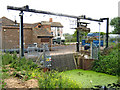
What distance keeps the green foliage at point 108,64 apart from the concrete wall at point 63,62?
1.95 metres

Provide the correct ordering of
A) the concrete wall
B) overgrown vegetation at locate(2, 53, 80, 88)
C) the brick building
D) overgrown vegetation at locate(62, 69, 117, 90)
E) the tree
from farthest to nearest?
the tree → the brick building → the concrete wall → overgrown vegetation at locate(62, 69, 117, 90) → overgrown vegetation at locate(2, 53, 80, 88)

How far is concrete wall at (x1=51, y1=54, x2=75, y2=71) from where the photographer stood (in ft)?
36.6

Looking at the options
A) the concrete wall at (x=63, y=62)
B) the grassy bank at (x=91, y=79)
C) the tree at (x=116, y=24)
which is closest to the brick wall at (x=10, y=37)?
the concrete wall at (x=63, y=62)

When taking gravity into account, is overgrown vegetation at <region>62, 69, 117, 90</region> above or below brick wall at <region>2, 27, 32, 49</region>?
below

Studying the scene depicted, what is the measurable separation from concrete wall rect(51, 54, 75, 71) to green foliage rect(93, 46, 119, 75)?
1955 millimetres

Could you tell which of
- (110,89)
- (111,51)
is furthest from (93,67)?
(110,89)

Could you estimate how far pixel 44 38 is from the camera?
17.7m

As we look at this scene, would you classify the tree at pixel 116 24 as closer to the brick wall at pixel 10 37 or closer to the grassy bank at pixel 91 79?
the brick wall at pixel 10 37

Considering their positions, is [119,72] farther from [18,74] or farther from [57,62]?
[18,74]

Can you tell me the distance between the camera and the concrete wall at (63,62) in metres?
11.1

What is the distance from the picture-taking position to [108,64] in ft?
36.3

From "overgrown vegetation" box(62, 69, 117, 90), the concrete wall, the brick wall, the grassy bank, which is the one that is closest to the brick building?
the brick wall

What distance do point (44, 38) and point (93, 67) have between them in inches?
315

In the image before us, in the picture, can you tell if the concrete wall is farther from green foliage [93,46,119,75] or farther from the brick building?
the brick building
